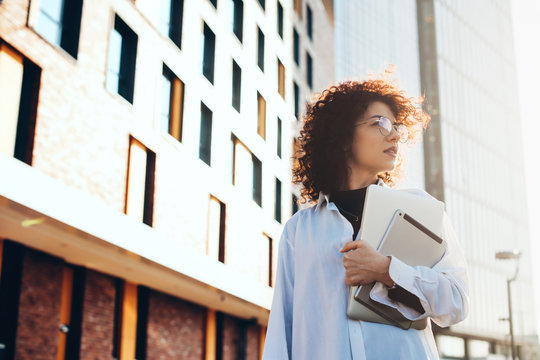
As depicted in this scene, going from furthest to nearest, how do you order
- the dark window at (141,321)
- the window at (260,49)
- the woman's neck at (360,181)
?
the window at (260,49), the dark window at (141,321), the woman's neck at (360,181)

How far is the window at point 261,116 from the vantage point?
2486cm

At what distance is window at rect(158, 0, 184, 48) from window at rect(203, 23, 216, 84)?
2085mm

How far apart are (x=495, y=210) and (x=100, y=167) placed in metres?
55.4

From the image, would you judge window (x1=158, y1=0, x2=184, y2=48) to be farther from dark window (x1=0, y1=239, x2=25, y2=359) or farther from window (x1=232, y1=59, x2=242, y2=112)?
dark window (x1=0, y1=239, x2=25, y2=359)

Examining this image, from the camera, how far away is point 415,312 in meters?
2.41

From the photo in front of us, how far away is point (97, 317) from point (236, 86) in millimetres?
10584

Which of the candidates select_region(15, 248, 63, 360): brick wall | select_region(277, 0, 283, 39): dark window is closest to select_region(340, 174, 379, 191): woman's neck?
select_region(15, 248, 63, 360): brick wall

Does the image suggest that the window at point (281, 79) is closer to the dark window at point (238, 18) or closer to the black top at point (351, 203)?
the dark window at point (238, 18)

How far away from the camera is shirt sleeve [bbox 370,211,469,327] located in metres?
2.35

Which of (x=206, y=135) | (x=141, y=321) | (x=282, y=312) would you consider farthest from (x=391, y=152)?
(x=206, y=135)

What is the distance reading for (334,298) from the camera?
2.54m

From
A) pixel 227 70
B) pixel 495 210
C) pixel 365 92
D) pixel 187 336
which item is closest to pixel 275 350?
pixel 365 92

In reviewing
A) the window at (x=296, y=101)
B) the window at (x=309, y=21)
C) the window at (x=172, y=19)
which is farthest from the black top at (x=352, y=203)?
the window at (x=309, y=21)

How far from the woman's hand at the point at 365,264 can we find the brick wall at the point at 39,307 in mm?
10760
